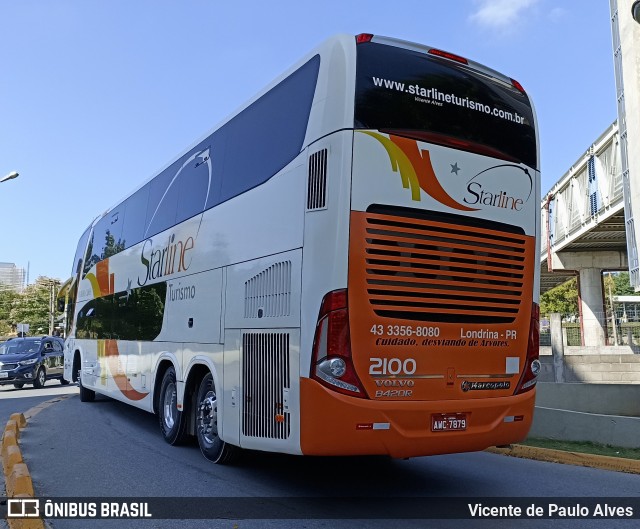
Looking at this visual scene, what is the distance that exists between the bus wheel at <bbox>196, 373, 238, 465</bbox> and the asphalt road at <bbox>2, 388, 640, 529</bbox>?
0.15 meters

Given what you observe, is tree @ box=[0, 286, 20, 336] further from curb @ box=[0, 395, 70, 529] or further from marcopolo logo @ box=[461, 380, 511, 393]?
marcopolo logo @ box=[461, 380, 511, 393]

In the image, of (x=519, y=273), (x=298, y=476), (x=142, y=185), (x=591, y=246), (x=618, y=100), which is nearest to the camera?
(x=519, y=273)

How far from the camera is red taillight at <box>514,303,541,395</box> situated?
6199 millimetres

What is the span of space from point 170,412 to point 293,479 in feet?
9.25

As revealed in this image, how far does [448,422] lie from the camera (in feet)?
18.2

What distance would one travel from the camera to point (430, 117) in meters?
5.89

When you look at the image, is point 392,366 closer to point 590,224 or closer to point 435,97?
point 435,97

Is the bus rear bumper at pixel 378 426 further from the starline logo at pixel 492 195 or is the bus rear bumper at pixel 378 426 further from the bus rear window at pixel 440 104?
the bus rear window at pixel 440 104

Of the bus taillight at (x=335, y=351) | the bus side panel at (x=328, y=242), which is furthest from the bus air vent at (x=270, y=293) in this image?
the bus taillight at (x=335, y=351)

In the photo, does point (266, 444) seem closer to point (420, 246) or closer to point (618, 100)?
point (420, 246)

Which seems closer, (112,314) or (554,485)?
(554,485)

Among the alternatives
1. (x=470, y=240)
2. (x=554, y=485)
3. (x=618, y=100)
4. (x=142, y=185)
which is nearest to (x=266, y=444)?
(x=470, y=240)

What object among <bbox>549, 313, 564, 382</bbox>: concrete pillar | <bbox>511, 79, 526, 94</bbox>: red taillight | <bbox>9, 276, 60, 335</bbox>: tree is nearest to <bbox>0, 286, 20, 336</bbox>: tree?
<bbox>9, 276, 60, 335</bbox>: tree

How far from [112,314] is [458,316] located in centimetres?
814
